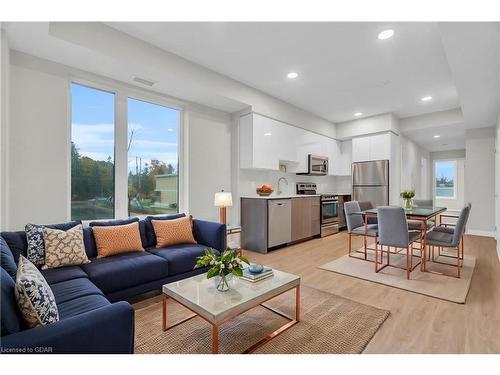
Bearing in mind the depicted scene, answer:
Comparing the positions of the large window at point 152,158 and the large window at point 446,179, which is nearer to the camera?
the large window at point 152,158

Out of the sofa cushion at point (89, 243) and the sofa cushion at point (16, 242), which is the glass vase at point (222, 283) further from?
the sofa cushion at point (16, 242)

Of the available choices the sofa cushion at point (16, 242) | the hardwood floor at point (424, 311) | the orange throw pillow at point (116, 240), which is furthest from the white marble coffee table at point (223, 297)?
the sofa cushion at point (16, 242)

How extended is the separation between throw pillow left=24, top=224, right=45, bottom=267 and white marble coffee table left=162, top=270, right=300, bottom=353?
4.08 ft

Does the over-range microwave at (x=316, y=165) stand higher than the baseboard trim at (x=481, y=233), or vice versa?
the over-range microwave at (x=316, y=165)

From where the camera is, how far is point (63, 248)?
2336 millimetres

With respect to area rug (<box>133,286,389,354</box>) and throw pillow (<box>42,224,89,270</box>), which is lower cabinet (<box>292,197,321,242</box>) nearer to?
area rug (<box>133,286,389,354</box>)

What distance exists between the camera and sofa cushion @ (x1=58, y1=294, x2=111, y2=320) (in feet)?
5.07

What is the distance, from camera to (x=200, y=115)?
4.28m

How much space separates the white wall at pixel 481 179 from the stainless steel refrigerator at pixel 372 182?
2.11 m

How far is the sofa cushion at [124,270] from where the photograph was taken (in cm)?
224

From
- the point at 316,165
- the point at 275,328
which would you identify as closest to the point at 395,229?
the point at 275,328

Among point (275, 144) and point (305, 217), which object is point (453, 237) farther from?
point (275, 144)

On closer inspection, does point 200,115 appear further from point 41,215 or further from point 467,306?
point 467,306

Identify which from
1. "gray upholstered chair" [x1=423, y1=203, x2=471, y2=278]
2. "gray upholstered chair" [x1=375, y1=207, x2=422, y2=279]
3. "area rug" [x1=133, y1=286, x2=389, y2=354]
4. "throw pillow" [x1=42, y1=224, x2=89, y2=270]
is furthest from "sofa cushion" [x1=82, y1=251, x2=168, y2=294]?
"gray upholstered chair" [x1=423, y1=203, x2=471, y2=278]
